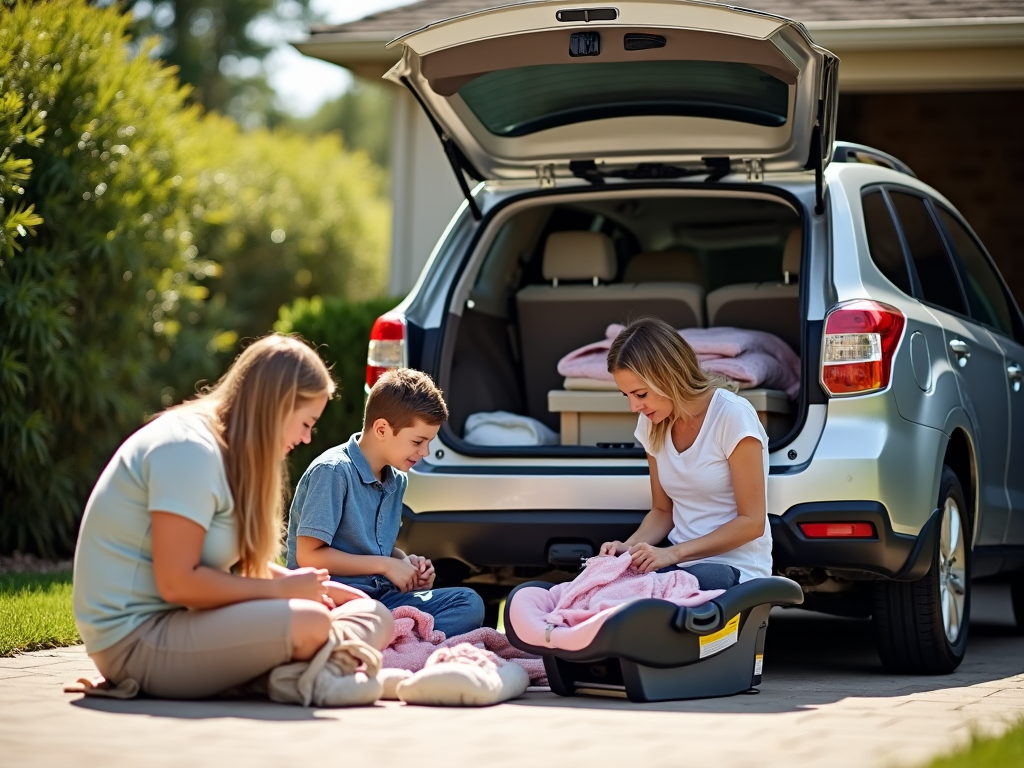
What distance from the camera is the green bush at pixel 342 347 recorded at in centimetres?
884

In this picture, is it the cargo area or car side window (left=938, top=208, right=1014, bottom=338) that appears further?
car side window (left=938, top=208, right=1014, bottom=338)

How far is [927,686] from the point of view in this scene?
4.54 metres

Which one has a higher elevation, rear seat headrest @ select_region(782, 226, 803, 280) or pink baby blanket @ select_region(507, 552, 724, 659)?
rear seat headrest @ select_region(782, 226, 803, 280)

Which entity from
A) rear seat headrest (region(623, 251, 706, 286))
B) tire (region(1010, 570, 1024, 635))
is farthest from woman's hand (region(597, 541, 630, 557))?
tire (region(1010, 570, 1024, 635))

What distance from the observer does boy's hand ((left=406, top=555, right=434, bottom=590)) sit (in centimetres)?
455

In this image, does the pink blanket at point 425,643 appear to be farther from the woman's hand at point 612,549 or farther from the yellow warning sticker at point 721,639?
the yellow warning sticker at point 721,639

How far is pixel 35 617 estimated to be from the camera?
5.27m

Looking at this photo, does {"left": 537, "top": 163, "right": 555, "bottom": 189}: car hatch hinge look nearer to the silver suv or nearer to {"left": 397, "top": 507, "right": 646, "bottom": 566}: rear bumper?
the silver suv

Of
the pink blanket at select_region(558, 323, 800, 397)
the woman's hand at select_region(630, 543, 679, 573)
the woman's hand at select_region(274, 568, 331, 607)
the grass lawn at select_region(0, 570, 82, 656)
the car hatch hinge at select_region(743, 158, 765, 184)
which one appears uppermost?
the car hatch hinge at select_region(743, 158, 765, 184)

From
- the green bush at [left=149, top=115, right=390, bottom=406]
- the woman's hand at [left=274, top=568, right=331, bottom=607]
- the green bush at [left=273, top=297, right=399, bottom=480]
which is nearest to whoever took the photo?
the woman's hand at [left=274, top=568, right=331, bottom=607]

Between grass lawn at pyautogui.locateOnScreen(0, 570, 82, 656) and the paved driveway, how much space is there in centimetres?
38

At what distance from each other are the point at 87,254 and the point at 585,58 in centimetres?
402

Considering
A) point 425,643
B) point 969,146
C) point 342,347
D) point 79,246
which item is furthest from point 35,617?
point 969,146

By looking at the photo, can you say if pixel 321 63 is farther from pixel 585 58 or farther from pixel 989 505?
pixel 989 505
